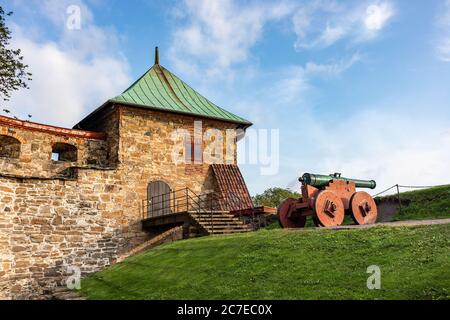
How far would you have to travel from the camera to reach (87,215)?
17.1 metres

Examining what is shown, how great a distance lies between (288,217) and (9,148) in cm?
1084

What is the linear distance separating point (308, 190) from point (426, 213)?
4848 mm

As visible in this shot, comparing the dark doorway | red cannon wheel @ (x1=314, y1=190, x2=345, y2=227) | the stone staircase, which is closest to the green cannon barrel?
red cannon wheel @ (x1=314, y1=190, x2=345, y2=227)

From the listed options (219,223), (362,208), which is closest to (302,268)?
(362,208)

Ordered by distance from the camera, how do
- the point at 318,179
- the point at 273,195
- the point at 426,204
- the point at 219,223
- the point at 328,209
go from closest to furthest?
1. the point at 328,209
2. the point at 318,179
3. the point at 426,204
4. the point at 219,223
5. the point at 273,195

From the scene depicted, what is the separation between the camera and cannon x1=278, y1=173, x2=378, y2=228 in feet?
40.3

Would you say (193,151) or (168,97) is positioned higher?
(168,97)

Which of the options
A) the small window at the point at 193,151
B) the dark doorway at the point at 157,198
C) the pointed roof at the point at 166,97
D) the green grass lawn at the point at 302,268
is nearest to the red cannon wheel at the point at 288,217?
the green grass lawn at the point at 302,268

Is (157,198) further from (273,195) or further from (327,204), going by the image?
(273,195)

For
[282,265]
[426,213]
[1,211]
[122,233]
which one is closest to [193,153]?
[122,233]

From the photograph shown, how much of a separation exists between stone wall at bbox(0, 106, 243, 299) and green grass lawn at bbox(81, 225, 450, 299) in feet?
16.1

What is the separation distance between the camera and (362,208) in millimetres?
12844
